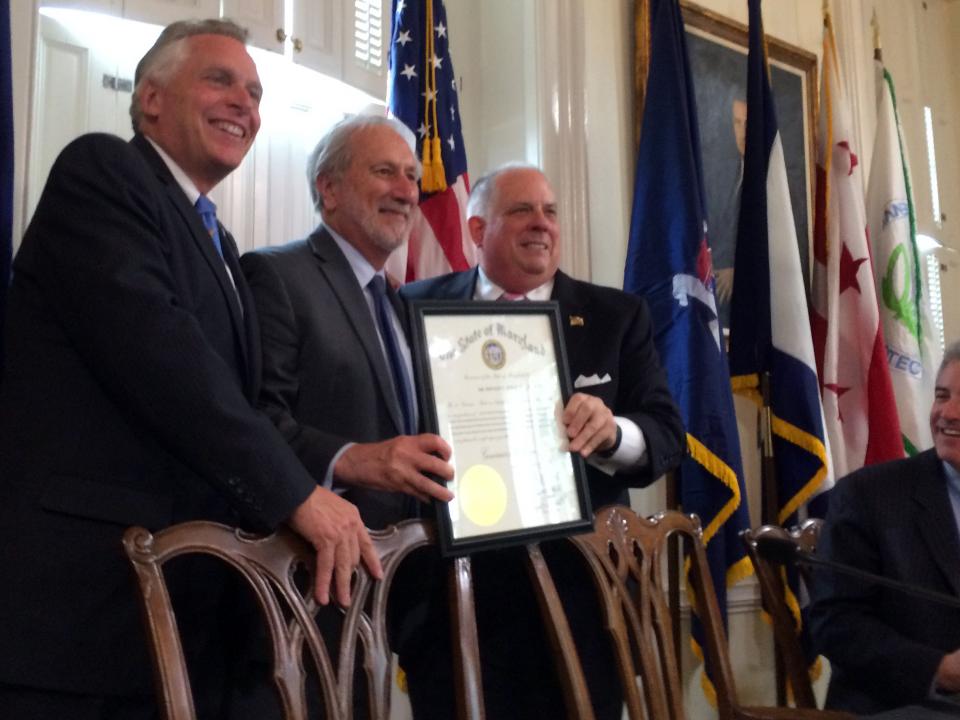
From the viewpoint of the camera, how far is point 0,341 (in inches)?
60.9

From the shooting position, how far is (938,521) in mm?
2143

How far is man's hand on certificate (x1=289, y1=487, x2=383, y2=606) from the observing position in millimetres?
1243

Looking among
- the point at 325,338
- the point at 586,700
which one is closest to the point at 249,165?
the point at 325,338

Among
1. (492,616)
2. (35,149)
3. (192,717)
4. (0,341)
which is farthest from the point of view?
(35,149)

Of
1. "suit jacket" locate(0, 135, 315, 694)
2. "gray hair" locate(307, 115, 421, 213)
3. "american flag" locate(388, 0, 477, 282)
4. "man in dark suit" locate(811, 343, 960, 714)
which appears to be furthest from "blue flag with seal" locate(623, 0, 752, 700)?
"suit jacket" locate(0, 135, 315, 694)

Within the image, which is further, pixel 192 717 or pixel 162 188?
pixel 162 188

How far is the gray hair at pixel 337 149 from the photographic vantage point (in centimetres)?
189

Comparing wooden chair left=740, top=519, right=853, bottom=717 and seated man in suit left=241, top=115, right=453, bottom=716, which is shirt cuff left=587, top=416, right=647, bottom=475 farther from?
seated man in suit left=241, top=115, right=453, bottom=716

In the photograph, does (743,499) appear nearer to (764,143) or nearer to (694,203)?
(694,203)

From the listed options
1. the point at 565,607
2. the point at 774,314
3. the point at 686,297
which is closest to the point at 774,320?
the point at 774,314

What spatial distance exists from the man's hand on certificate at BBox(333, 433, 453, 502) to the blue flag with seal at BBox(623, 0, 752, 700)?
72.2 inches

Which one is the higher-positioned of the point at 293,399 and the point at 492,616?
the point at 293,399

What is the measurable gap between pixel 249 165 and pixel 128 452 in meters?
1.47

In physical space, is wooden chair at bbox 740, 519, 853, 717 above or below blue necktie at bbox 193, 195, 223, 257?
below
